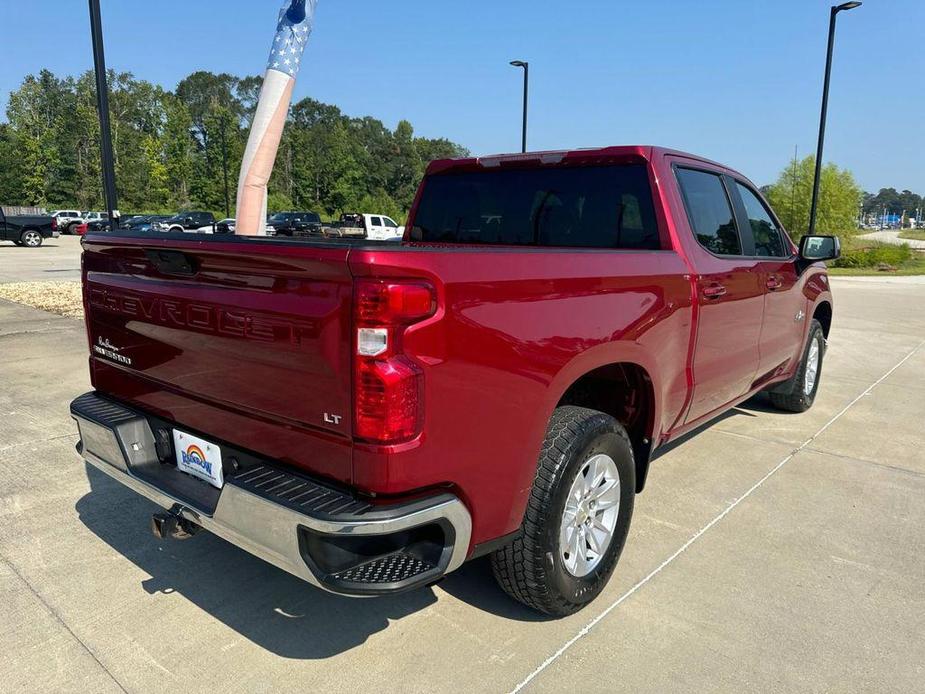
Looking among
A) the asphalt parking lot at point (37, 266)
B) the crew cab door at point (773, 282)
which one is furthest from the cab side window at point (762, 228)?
the asphalt parking lot at point (37, 266)

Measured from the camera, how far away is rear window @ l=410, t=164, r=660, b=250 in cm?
345

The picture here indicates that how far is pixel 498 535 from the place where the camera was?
2348 millimetres

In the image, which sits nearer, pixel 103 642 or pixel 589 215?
pixel 103 642

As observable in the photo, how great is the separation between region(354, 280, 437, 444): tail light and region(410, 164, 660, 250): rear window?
178 cm

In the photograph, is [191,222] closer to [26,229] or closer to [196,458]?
[26,229]

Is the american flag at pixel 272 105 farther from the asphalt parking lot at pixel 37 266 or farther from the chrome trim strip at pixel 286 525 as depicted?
the chrome trim strip at pixel 286 525

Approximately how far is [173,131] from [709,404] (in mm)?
79817

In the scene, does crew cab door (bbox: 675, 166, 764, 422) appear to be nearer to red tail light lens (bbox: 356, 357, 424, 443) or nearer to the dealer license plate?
red tail light lens (bbox: 356, 357, 424, 443)

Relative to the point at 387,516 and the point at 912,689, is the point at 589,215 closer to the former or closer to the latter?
the point at 387,516

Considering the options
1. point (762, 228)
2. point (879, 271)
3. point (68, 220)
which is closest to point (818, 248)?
point (762, 228)

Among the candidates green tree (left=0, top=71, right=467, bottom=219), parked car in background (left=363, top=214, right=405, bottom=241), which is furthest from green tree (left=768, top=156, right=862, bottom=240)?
green tree (left=0, top=71, right=467, bottom=219)

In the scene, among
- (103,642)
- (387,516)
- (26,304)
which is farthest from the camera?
(26,304)

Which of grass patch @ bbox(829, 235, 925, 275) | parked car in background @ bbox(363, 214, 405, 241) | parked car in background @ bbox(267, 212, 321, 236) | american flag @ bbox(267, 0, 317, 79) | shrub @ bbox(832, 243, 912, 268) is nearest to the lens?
american flag @ bbox(267, 0, 317, 79)

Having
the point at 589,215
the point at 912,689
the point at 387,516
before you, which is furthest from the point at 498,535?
the point at 589,215
